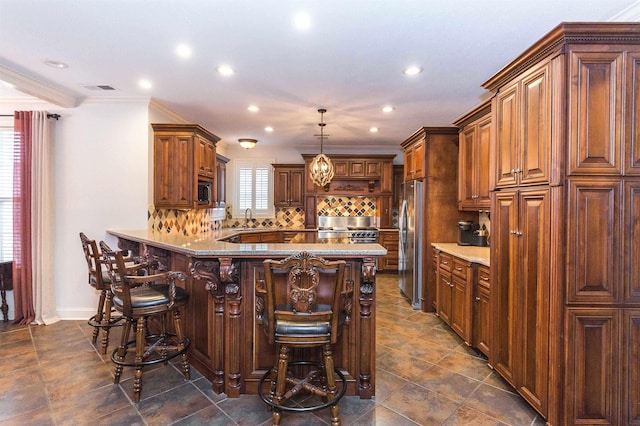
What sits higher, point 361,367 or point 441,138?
point 441,138

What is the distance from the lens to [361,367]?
7.72ft

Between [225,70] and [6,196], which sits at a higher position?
[225,70]

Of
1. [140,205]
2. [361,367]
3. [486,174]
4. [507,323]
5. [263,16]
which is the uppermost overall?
[263,16]

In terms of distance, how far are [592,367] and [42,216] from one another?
17.4ft

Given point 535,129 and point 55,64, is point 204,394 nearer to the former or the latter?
point 535,129

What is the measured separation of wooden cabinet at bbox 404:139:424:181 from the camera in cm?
439

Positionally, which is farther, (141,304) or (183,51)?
(183,51)

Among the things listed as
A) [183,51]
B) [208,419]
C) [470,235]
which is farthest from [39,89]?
[470,235]

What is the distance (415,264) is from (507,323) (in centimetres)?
198

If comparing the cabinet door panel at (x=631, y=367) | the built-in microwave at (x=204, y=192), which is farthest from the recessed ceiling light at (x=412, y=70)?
the built-in microwave at (x=204, y=192)

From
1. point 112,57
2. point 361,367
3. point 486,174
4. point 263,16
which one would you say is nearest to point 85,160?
point 112,57

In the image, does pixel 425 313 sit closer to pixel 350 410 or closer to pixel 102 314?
pixel 350 410

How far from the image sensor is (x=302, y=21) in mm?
2236

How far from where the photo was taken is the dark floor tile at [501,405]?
6.92ft
